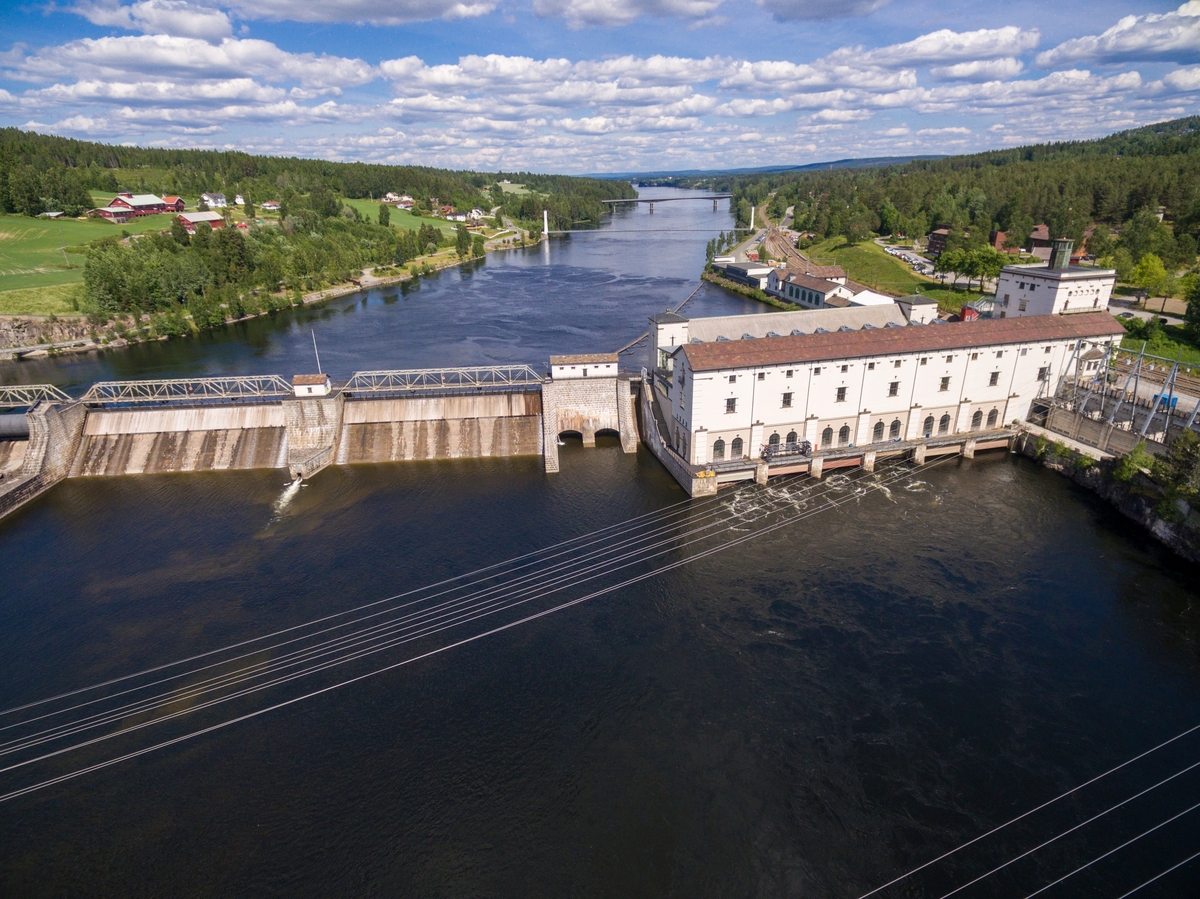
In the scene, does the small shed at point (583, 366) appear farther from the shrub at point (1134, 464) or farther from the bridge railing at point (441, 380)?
the shrub at point (1134, 464)

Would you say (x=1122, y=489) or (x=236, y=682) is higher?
(x=1122, y=489)

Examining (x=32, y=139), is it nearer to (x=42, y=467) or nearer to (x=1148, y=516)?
(x=42, y=467)

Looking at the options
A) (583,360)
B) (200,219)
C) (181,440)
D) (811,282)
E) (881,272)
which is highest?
(200,219)

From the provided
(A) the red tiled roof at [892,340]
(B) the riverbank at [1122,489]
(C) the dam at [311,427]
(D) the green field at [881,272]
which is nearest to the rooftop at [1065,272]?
(A) the red tiled roof at [892,340]

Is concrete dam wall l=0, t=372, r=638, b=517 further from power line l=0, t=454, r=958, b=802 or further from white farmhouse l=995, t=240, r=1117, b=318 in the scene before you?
white farmhouse l=995, t=240, r=1117, b=318

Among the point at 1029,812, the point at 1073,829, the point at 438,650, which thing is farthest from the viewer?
the point at 438,650

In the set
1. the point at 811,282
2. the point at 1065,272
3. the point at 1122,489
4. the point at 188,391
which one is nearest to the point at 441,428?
the point at 188,391

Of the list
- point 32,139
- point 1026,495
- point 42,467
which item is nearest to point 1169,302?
point 1026,495

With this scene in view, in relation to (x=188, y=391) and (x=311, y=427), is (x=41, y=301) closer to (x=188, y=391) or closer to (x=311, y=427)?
(x=188, y=391)
